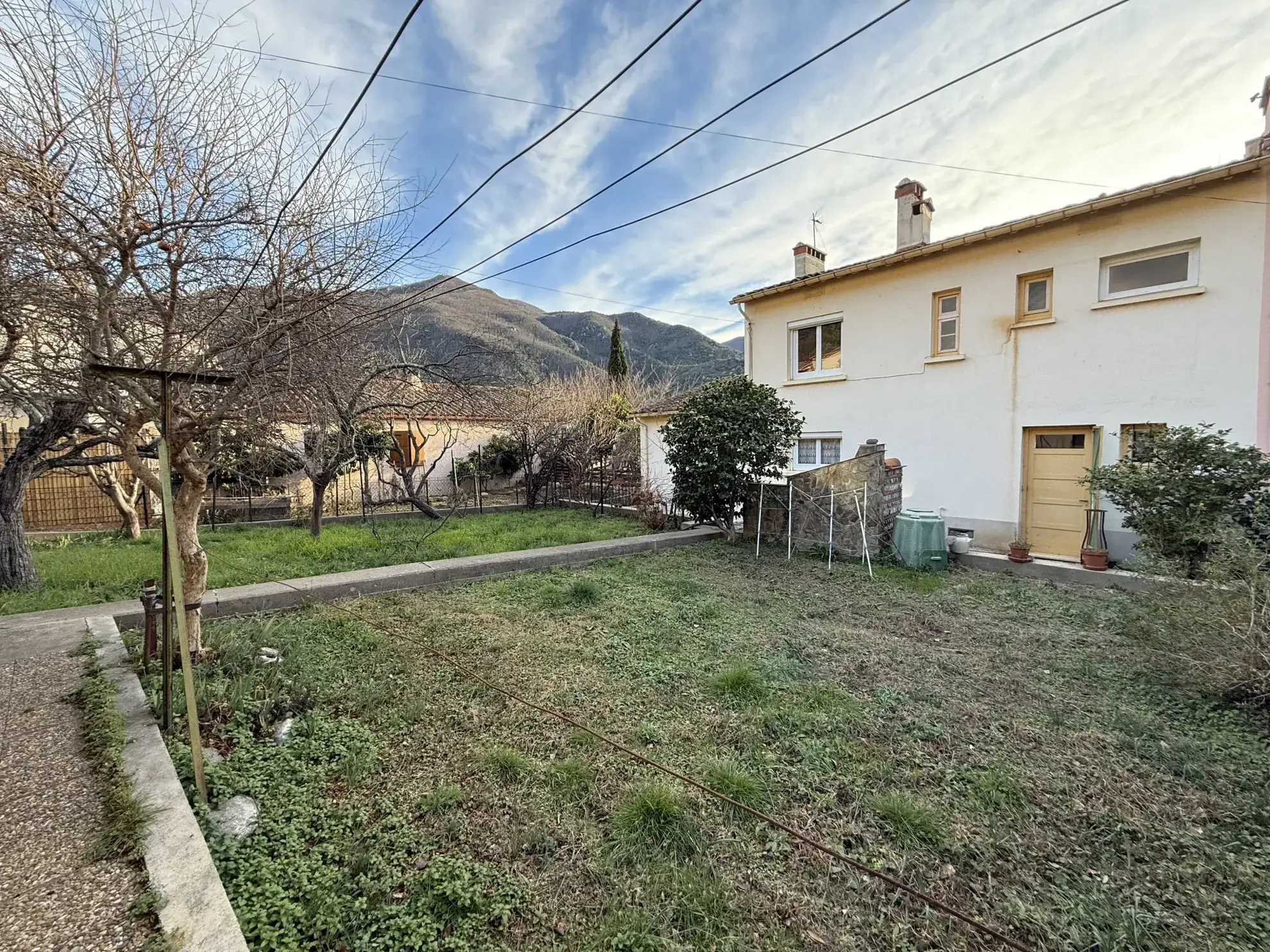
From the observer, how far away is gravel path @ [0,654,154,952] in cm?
169

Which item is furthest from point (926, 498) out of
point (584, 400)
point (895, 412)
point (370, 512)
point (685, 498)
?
point (584, 400)

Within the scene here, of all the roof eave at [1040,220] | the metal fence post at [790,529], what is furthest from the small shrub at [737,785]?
the roof eave at [1040,220]

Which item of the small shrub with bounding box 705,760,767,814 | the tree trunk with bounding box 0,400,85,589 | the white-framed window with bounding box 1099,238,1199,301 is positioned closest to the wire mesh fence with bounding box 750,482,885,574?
the white-framed window with bounding box 1099,238,1199,301

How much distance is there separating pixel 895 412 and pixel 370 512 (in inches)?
459

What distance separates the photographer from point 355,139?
456 centimetres

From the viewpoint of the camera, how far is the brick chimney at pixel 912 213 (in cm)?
975

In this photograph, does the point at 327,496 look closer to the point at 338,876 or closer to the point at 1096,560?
the point at 338,876

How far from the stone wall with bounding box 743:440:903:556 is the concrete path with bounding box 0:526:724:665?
147 centimetres

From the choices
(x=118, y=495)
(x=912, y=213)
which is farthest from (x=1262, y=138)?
(x=118, y=495)

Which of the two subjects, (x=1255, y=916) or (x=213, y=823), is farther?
(x=213, y=823)

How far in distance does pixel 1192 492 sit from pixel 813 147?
540 centimetres

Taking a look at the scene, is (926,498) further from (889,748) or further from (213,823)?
(213,823)

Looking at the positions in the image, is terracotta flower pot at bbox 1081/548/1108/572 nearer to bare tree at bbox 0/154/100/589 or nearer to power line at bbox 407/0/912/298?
power line at bbox 407/0/912/298

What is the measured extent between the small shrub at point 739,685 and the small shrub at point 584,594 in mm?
2332
